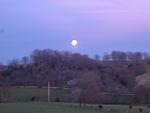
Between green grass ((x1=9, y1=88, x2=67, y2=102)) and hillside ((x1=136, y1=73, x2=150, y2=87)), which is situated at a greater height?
hillside ((x1=136, y1=73, x2=150, y2=87))

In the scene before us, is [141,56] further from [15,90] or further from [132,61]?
[15,90]

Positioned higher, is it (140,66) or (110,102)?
(140,66)

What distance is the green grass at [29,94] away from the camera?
9669 cm

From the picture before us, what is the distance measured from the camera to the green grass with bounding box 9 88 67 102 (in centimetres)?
9669

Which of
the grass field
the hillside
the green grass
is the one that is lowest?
the grass field

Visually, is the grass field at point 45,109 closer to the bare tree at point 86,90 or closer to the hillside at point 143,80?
the bare tree at point 86,90

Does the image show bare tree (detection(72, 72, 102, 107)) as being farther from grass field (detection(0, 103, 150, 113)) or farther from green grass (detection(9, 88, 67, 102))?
green grass (detection(9, 88, 67, 102))

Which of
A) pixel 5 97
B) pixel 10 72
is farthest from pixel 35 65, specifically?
pixel 5 97

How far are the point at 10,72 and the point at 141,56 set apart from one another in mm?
38461

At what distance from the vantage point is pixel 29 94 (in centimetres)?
9788

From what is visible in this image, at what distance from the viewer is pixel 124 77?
11288 cm

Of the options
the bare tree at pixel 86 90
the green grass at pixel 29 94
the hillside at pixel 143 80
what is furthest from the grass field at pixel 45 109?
the hillside at pixel 143 80

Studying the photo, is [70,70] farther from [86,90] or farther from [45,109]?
[45,109]

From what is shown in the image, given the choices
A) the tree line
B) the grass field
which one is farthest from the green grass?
the grass field
